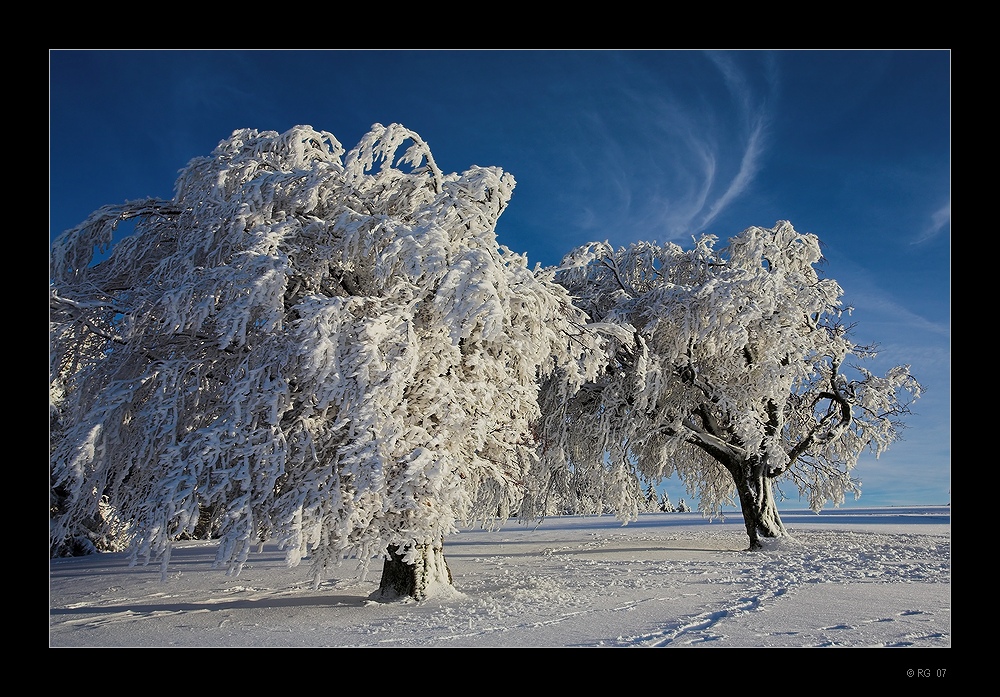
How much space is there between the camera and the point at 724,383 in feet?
45.8

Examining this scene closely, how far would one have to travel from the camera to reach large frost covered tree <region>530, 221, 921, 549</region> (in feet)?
41.4

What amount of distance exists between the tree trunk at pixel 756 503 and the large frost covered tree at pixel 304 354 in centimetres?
701

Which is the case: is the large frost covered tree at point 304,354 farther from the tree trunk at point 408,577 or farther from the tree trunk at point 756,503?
the tree trunk at point 756,503

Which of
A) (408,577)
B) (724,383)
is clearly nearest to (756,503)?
(724,383)

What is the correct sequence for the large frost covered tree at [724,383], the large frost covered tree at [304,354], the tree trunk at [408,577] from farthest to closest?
1. the large frost covered tree at [724,383]
2. the tree trunk at [408,577]
3. the large frost covered tree at [304,354]

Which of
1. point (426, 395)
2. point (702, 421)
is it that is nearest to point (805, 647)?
point (426, 395)

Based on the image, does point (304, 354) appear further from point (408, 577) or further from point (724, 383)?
point (724, 383)

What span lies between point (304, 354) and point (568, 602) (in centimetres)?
457

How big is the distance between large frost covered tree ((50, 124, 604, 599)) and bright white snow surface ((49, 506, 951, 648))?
867mm

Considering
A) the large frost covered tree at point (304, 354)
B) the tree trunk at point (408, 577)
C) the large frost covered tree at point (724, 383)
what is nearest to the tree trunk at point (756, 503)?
the large frost covered tree at point (724, 383)

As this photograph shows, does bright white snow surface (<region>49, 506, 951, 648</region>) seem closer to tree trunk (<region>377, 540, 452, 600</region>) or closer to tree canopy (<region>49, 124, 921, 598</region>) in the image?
tree trunk (<region>377, 540, 452, 600</region>)

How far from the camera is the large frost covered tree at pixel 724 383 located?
12609 mm
